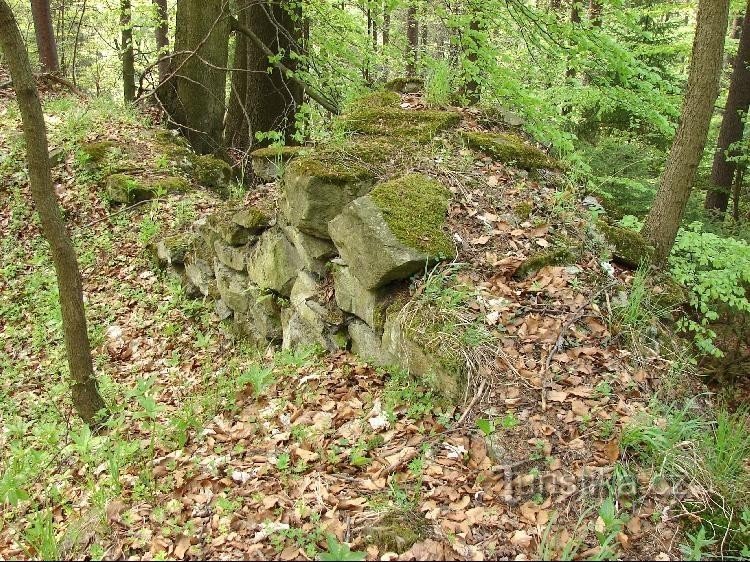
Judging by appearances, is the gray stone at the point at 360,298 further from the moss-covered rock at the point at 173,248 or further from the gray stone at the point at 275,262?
the moss-covered rock at the point at 173,248

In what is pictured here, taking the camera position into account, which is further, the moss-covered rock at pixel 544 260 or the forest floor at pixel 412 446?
the moss-covered rock at pixel 544 260

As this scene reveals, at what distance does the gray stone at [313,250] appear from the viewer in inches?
196

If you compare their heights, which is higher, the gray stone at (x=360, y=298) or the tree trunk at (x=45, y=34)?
the tree trunk at (x=45, y=34)

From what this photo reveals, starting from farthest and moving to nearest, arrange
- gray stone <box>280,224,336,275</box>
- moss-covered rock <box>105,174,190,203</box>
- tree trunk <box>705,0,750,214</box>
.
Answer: tree trunk <box>705,0,750,214</box> → moss-covered rock <box>105,174,190,203</box> → gray stone <box>280,224,336,275</box>

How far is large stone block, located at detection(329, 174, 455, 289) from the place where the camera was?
4102mm

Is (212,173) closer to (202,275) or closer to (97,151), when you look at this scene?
(97,151)

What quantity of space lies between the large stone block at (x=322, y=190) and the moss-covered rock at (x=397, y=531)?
2.68 meters

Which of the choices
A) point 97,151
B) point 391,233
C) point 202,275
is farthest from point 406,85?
point 97,151

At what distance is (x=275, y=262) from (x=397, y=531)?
3340 mm

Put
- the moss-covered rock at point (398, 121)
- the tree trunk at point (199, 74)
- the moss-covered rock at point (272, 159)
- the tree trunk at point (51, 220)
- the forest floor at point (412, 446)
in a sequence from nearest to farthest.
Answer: the forest floor at point (412, 446) < the tree trunk at point (51, 220) < the moss-covered rock at point (398, 121) < the moss-covered rock at point (272, 159) < the tree trunk at point (199, 74)

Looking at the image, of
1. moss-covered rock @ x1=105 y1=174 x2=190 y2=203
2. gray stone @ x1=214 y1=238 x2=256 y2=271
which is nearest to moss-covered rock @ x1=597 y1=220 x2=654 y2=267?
gray stone @ x1=214 y1=238 x2=256 y2=271

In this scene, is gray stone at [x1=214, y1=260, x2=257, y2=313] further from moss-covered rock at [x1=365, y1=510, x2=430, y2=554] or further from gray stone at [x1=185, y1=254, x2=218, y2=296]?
moss-covered rock at [x1=365, y1=510, x2=430, y2=554]

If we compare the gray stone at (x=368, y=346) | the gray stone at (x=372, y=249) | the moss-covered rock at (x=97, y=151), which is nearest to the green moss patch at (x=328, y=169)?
the gray stone at (x=372, y=249)

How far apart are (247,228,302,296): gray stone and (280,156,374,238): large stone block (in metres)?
0.48
